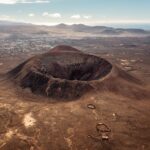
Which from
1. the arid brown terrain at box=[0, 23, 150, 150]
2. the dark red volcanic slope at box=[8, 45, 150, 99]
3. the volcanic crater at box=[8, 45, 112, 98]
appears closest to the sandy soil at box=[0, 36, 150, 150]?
the arid brown terrain at box=[0, 23, 150, 150]

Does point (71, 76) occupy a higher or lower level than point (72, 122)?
lower

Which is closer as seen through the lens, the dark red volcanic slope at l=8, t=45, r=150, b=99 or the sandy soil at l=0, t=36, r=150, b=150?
the sandy soil at l=0, t=36, r=150, b=150

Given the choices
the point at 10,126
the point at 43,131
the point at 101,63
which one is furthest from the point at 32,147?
the point at 101,63

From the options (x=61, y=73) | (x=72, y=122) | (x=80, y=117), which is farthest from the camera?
(x=61, y=73)

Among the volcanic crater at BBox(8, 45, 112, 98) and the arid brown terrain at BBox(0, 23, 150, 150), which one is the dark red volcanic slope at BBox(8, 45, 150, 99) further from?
the arid brown terrain at BBox(0, 23, 150, 150)

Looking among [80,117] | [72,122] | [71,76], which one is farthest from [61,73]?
[72,122]

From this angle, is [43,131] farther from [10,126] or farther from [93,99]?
[93,99]

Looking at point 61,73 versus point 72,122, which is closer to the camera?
point 72,122

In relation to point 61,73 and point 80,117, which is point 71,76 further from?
point 80,117
